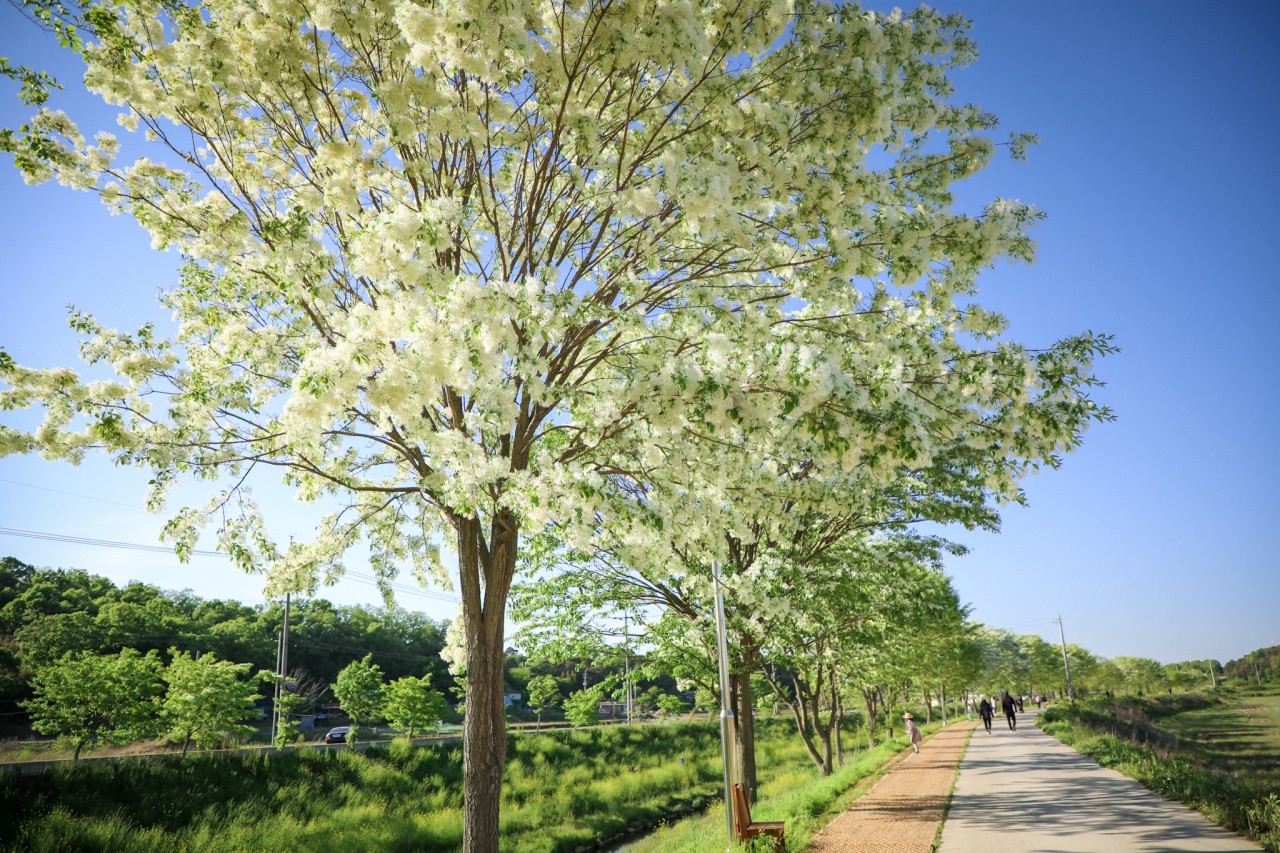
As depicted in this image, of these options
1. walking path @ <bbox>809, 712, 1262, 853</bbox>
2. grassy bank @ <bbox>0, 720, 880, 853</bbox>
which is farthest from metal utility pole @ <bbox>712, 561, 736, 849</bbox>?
grassy bank @ <bbox>0, 720, 880, 853</bbox>

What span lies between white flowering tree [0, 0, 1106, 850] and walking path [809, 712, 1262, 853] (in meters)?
A: 5.47

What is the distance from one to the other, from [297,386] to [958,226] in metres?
5.65

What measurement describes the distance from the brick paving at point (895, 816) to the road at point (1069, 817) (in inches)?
13.5

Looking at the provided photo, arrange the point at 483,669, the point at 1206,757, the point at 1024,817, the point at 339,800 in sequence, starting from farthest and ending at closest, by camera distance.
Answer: the point at 339,800 < the point at 1206,757 < the point at 1024,817 < the point at 483,669

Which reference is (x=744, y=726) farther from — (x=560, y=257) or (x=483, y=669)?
(x=560, y=257)

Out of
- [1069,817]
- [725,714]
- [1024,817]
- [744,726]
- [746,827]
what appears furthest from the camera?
[744,726]

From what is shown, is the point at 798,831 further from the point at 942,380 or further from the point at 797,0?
the point at 797,0

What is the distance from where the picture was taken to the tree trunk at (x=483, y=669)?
7.06 m

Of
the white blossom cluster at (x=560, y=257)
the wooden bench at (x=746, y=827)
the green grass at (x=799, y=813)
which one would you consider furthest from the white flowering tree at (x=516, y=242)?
the green grass at (x=799, y=813)

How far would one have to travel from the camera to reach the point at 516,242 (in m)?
7.91

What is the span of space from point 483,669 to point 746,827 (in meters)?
4.14

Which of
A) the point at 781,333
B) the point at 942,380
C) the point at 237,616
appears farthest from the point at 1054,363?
the point at 237,616

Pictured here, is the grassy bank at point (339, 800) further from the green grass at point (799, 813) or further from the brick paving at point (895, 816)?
the brick paving at point (895, 816)

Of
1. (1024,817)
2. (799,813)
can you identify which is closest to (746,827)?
(799,813)
